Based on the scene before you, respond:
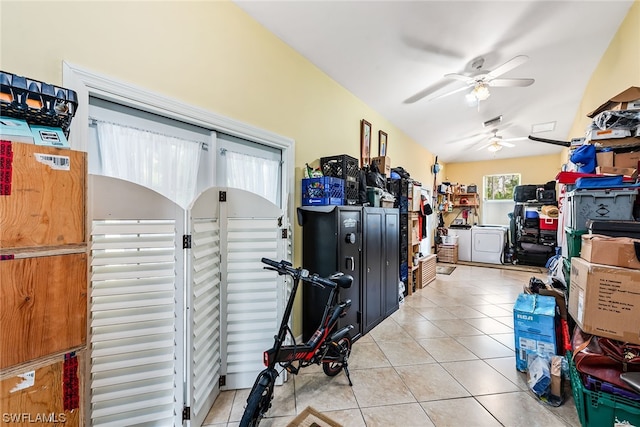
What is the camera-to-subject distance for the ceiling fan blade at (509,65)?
2.74 metres

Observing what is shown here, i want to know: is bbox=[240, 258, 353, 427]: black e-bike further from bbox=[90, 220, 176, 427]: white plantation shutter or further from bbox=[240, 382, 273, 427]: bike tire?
bbox=[90, 220, 176, 427]: white plantation shutter

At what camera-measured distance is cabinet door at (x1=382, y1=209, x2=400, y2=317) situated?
142 inches

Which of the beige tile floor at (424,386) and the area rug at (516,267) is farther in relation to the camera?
the area rug at (516,267)

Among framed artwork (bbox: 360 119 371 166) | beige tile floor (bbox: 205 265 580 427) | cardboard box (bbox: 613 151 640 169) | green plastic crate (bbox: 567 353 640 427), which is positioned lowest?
beige tile floor (bbox: 205 265 580 427)

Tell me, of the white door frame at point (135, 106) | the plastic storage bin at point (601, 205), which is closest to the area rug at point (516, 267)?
the plastic storage bin at point (601, 205)

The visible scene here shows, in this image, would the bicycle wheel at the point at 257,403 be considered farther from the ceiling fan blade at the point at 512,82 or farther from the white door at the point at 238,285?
the ceiling fan blade at the point at 512,82

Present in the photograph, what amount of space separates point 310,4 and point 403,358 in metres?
3.39

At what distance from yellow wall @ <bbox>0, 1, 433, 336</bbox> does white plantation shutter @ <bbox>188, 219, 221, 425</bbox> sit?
0.94 m

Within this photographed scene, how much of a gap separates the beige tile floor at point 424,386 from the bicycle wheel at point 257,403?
24cm

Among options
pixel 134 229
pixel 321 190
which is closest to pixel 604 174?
pixel 321 190

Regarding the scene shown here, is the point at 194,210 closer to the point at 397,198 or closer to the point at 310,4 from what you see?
the point at 310,4

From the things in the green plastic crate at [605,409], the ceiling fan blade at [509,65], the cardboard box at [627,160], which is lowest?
the green plastic crate at [605,409]

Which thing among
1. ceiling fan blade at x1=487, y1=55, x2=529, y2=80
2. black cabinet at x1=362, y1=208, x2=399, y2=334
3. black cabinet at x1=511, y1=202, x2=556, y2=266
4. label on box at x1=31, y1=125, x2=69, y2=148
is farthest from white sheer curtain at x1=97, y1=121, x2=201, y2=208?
black cabinet at x1=511, y1=202, x2=556, y2=266

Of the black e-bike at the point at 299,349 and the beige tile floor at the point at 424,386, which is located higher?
the black e-bike at the point at 299,349
